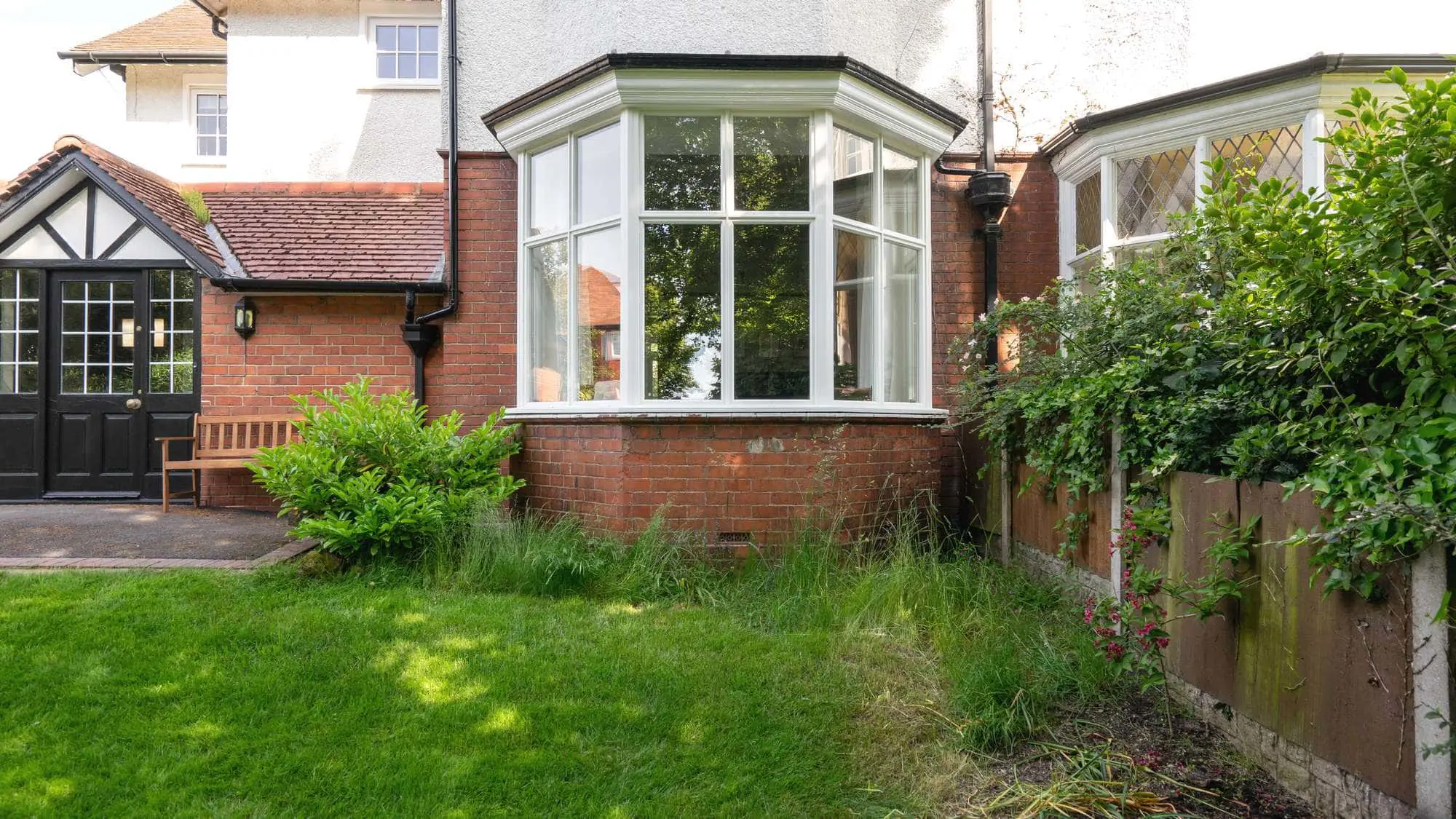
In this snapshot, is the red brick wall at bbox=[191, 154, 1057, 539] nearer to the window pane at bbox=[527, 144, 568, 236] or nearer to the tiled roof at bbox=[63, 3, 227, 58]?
the window pane at bbox=[527, 144, 568, 236]

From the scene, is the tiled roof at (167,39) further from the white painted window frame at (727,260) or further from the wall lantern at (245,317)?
the white painted window frame at (727,260)

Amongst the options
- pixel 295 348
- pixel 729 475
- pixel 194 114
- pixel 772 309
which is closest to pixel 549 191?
pixel 772 309

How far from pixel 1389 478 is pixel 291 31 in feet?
43.5

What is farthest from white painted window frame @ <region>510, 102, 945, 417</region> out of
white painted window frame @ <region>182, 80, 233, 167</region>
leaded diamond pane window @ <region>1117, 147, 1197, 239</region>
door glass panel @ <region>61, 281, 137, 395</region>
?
white painted window frame @ <region>182, 80, 233, 167</region>

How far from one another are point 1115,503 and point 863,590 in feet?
4.30

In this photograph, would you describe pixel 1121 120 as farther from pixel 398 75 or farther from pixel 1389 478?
pixel 398 75

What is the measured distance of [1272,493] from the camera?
2428mm

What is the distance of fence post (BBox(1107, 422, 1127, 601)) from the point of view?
11.5 ft

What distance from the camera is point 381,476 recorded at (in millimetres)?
4914

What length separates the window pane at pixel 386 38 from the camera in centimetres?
1101

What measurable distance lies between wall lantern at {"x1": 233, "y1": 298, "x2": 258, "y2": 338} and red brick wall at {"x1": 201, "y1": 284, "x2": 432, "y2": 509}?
0.14 feet

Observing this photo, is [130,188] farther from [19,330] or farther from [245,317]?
[19,330]

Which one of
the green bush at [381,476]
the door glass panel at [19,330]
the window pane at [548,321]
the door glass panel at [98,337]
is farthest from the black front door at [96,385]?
the window pane at [548,321]

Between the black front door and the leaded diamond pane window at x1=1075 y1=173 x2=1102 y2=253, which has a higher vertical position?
the leaded diamond pane window at x1=1075 y1=173 x2=1102 y2=253
